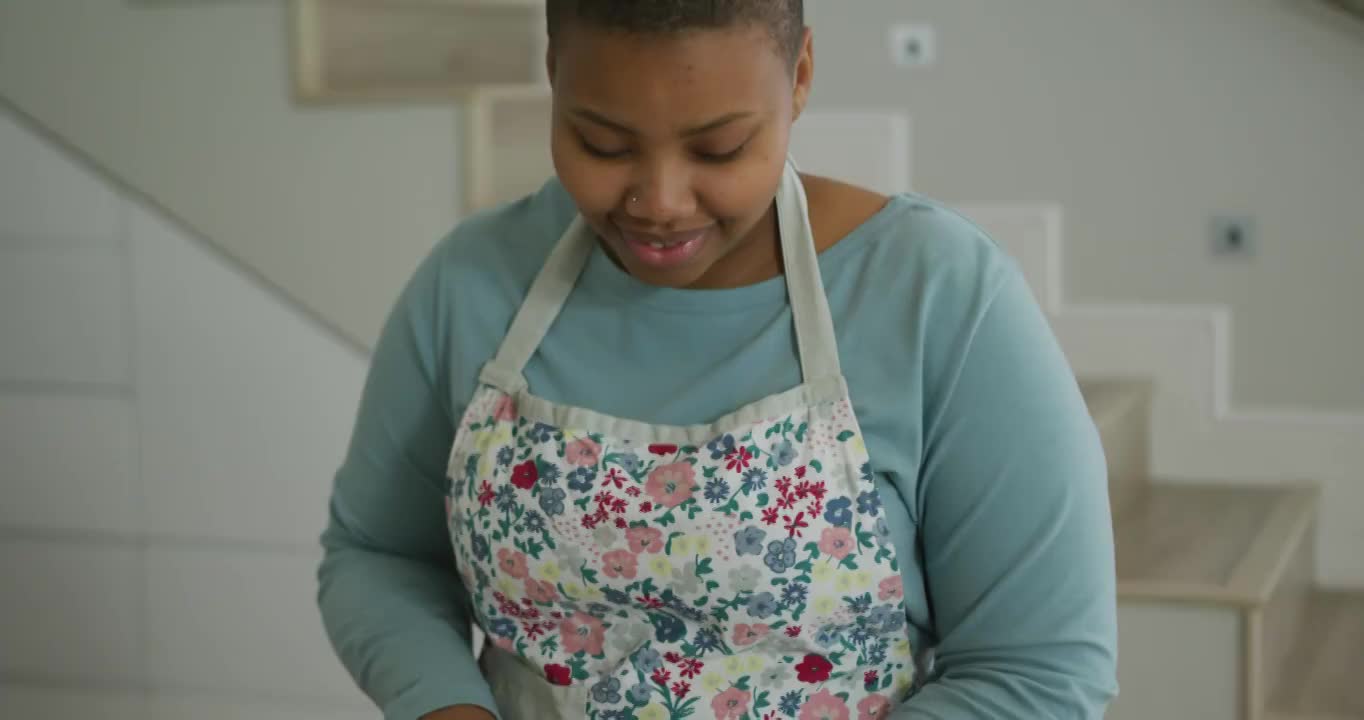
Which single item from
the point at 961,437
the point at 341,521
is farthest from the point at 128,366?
the point at 961,437

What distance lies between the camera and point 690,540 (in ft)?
3.37

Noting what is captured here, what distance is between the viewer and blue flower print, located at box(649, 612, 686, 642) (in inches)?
42.4

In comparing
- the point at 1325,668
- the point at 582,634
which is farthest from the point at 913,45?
the point at 582,634

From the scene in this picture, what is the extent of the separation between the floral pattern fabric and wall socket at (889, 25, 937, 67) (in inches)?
110

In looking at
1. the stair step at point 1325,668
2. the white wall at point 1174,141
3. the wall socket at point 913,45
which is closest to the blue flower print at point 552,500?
the stair step at point 1325,668

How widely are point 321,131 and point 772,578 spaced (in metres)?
1.92

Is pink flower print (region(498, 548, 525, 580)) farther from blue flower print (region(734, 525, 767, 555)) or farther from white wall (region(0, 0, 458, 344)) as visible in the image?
white wall (region(0, 0, 458, 344))

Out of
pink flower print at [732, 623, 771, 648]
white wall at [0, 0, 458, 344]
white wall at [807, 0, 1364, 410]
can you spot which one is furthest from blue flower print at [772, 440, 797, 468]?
white wall at [807, 0, 1364, 410]

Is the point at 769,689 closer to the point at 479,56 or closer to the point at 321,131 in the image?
the point at 321,131

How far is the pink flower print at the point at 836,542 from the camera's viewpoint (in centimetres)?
103

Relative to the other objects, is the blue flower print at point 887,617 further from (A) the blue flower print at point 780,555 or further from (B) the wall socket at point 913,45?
(B) the wall socket at point 913,45

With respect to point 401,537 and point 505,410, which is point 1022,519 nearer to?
point 505,410

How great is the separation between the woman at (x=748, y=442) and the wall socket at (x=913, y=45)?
2.68m

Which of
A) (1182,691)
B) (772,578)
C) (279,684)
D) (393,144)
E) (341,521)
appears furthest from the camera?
(279,684)
